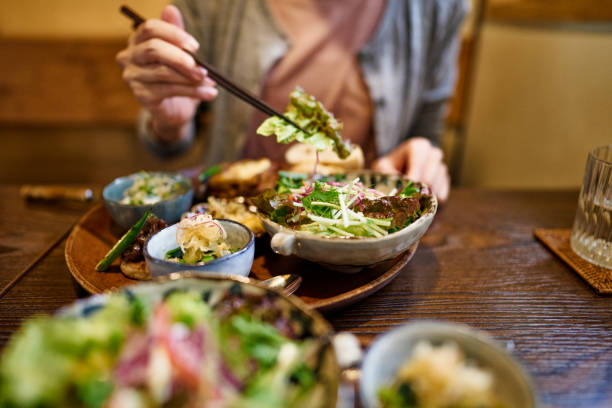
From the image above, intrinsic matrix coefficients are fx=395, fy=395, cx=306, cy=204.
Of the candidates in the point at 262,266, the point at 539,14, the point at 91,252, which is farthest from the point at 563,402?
the point at 539,14

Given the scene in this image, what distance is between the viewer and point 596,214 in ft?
4.65

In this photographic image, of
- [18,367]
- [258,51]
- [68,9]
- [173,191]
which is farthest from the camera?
[68,9]

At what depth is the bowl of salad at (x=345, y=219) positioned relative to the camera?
115 cm

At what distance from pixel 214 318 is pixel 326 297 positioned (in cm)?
44

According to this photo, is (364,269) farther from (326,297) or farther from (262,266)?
(262,266)

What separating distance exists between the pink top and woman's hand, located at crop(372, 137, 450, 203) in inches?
29.3

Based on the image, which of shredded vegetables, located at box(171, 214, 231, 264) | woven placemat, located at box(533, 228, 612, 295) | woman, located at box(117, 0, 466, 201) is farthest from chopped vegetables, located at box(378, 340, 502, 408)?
woman, located at box(117, 0, 466, 201)

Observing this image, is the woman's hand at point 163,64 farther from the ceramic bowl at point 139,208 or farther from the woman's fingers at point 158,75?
the ceramic bowl at point 139,208

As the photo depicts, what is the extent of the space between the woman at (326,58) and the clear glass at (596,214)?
3.46 ft

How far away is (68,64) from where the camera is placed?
13.7ft

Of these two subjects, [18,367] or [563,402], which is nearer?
[18,367]

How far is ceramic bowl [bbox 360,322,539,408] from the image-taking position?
2.26ft

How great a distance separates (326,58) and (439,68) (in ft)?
2.85

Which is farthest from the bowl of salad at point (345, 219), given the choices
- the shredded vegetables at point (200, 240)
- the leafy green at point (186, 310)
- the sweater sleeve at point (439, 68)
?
the sweater sleeve at point (439, 68)
